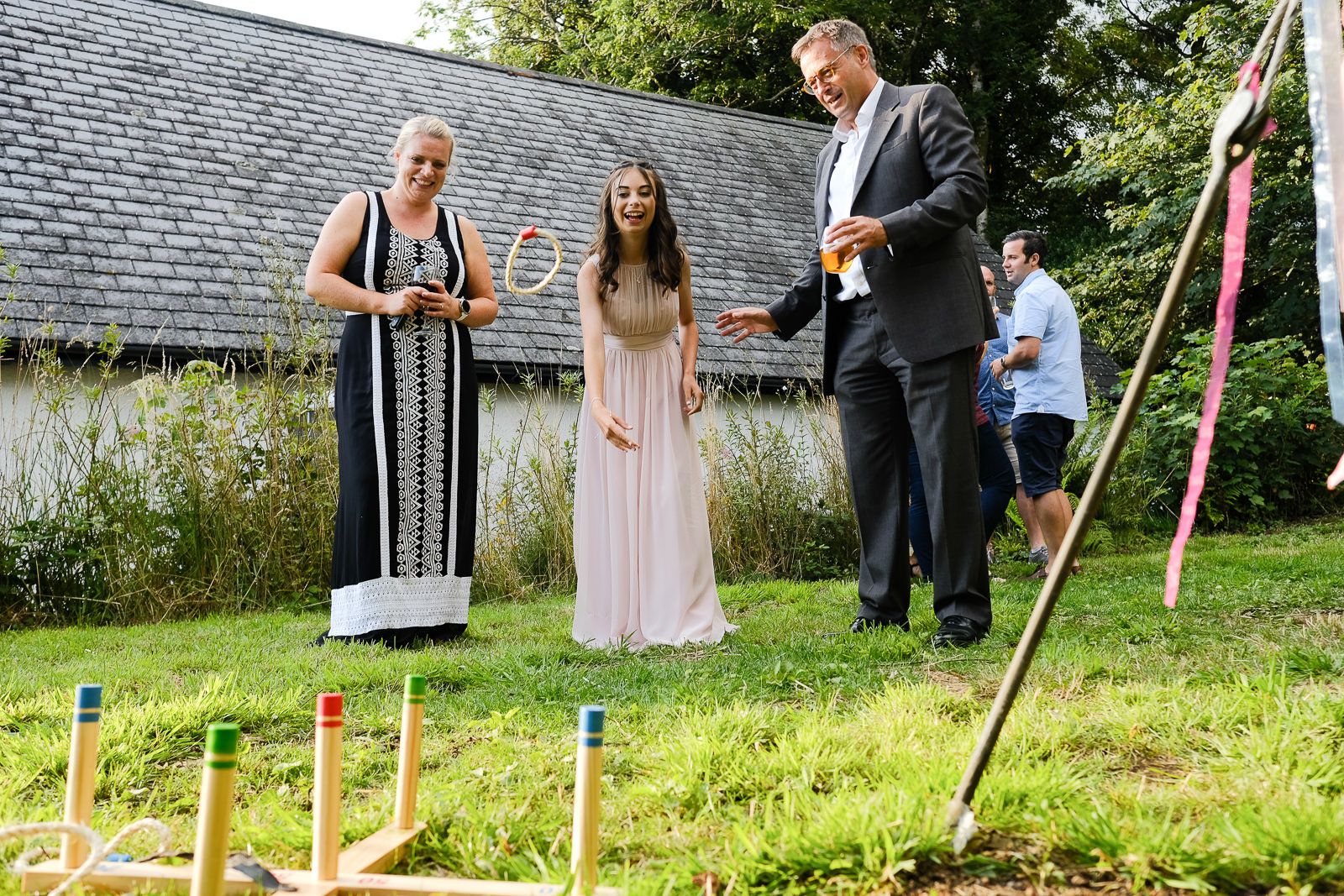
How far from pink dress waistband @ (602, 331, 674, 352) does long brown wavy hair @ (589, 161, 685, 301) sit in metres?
0.19

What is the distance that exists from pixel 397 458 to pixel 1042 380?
361cm

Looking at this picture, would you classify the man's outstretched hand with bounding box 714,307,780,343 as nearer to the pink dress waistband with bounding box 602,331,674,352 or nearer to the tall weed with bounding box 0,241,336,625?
the pink dress waistband with bounding box 602,331,674,352

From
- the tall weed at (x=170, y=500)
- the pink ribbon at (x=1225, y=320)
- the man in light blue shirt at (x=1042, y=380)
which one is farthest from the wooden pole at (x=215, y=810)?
the man in light blue shirt at (x=1042, y=380)

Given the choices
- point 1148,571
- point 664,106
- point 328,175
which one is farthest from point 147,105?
point 1148,571

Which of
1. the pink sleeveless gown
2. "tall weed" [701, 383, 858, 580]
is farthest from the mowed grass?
"tall weed" [701, 383, 858, 580]

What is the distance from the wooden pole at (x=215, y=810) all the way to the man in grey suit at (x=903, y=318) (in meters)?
2.59

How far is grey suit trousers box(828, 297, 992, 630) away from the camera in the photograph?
3.85m

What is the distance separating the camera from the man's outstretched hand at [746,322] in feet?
14.3

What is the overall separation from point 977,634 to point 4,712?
118 inches

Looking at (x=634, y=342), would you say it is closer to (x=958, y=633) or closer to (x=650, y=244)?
(x=650, y=244)

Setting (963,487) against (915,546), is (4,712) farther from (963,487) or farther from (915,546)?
(915,546)

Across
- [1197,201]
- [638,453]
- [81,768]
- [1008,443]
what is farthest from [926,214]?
[1197,201]

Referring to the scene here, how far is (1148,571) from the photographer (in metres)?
6.32

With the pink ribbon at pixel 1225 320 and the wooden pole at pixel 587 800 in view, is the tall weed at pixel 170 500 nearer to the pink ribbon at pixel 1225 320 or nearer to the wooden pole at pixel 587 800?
the wooden pole at pixel 587 800
